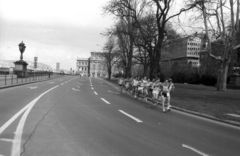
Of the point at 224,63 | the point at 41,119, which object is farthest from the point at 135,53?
the point at 41,119

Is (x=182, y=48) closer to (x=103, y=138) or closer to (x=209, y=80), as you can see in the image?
(x=209, y=80)

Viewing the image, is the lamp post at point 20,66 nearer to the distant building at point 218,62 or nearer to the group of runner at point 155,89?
the group of runner at point 155,89

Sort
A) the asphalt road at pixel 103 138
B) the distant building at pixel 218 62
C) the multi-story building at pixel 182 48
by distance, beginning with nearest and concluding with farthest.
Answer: the asphalt road at pixel 103 138, the multi-story building at pixel 182 48, the distant building at pixel 218 62

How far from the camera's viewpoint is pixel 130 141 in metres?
5.41

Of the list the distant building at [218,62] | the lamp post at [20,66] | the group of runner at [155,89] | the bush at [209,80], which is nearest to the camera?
the group of runner at [155,89]

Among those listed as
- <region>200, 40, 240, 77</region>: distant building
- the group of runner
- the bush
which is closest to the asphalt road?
the group of runner

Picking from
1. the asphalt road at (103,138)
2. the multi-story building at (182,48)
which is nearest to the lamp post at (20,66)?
the multi-story building at (182,48)

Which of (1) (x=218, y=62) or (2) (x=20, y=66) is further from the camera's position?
(1) (x=218, y=62)

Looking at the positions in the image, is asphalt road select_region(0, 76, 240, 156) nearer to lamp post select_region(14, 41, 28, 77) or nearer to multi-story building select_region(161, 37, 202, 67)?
multi-story building select_region(161, 37, 202, 67)

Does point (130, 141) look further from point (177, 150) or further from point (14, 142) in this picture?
point (14, 142)

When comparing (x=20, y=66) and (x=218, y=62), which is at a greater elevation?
(x=218, y=62)

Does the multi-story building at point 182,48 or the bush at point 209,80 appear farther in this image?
the bush at point 209,80

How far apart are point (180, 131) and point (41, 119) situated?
15.7 ft

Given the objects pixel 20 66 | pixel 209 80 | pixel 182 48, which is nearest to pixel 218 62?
pixel 209 80
